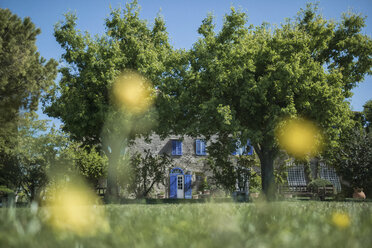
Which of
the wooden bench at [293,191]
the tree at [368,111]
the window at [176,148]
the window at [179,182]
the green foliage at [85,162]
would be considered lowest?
the wooden bench at [293,191]

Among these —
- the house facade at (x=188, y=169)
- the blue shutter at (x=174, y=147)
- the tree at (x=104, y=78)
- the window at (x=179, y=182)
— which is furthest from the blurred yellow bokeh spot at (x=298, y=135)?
the blue shutter at (x=174, y=147)

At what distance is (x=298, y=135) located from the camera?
16.7 metres

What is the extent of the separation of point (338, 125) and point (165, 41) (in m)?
13.2

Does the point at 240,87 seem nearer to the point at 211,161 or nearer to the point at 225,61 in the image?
the point at 225,61

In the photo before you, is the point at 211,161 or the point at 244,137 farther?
the point at 211,161

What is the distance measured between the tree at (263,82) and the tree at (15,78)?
9.79 metres

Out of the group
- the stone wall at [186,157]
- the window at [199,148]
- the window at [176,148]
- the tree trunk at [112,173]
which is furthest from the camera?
the window at [199,148]

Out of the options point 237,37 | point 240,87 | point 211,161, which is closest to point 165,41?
point 237,37

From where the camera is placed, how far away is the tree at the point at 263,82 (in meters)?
16.0

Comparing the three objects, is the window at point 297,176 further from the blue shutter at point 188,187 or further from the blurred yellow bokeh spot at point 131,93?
the blurred yellow bokeh spot at point 131,93

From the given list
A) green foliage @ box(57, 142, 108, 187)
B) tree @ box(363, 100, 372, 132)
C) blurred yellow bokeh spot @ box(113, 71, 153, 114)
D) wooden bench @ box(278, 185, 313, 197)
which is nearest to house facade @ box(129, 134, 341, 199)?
wooden bench @ box(278, 185, 313, 197)

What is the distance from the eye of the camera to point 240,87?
1694 cm

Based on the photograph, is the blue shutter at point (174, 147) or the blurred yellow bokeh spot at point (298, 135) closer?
the blurred yellow bokeh spot at point (298, 135)

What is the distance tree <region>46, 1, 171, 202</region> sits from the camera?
16359 mm
